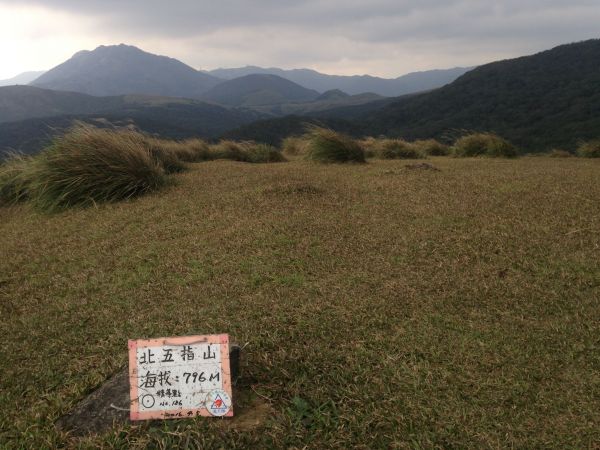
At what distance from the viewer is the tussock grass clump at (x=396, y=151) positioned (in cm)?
959

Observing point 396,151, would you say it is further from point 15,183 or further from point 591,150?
point 15,183

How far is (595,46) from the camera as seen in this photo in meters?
78.0

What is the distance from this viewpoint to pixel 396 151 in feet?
31.7

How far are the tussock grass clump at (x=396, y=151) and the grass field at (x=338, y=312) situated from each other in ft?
17.0

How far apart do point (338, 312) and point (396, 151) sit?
309 inches

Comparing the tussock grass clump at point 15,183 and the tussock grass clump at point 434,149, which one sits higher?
the tussock grass clump at point 434,149

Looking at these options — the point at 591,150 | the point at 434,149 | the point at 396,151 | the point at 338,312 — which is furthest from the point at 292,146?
the point at 338,312

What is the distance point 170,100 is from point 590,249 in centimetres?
20722

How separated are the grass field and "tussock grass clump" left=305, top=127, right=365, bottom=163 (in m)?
3.11

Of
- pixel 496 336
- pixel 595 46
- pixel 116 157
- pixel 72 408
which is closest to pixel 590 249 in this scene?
pixel 496 336

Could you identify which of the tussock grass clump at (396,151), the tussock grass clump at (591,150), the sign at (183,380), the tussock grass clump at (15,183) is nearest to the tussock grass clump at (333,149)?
the tussock grass clump at (396,151)

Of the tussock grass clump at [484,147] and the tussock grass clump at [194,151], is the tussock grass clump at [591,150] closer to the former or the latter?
the tussock grass clump at [484,147]

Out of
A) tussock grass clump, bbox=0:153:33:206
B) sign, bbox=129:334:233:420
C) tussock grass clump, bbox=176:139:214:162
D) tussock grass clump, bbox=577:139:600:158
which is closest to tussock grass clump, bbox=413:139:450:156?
tussock grass clump, bbox=577:139:600:158

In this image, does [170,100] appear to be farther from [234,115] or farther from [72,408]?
[72,408]
